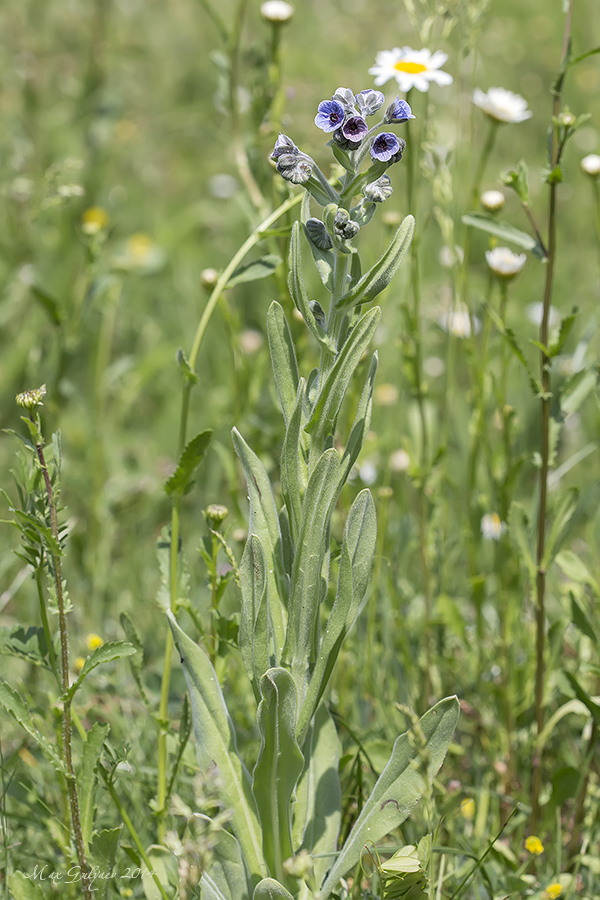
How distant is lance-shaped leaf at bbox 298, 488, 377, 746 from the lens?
1370 millimetres

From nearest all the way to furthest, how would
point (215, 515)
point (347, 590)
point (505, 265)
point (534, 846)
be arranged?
point (347, 590) → point (215, 515) → point (534, 846) → point (505, 265)

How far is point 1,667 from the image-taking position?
235cm

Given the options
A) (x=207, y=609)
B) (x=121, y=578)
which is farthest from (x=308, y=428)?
(x=121, y=578)

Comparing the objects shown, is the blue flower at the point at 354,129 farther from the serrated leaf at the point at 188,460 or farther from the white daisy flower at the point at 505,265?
the white daisy flower at the point at 505,265

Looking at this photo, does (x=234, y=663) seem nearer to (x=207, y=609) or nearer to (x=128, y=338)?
(x=207, y=609)

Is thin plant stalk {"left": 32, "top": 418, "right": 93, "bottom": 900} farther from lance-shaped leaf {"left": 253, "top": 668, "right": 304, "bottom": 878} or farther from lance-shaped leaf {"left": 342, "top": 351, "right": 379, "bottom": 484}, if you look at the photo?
lance-shaped leaf {"left": 342, "top": 351, "right": 379, "bottom": 484}

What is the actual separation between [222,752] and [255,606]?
275 mm

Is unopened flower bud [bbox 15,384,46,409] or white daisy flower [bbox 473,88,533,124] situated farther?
white daisy flower [bbox 473,88,533,124]

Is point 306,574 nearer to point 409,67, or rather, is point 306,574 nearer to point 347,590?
point 347,590

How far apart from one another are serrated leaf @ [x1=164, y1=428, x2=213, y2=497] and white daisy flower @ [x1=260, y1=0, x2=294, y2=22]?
124cm

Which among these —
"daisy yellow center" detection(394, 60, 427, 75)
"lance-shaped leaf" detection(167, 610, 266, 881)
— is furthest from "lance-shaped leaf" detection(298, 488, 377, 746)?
"daisy yellow center" detection(394, 60, 427, 75)

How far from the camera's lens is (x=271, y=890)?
1.30 metres

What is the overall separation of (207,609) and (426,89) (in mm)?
1153

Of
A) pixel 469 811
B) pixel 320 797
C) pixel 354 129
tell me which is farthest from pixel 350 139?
pixel 469 811
